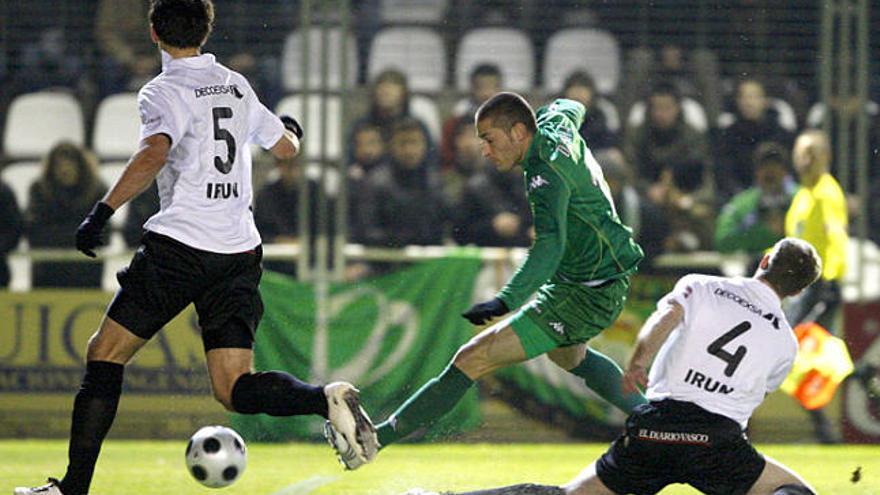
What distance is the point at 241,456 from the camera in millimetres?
7352

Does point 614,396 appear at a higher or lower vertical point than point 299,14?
lower

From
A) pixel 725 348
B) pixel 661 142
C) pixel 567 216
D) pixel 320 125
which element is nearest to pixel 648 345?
pixel 725 348

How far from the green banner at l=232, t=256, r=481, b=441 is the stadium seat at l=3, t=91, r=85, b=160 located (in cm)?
192

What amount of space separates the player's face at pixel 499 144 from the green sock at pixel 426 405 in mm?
955

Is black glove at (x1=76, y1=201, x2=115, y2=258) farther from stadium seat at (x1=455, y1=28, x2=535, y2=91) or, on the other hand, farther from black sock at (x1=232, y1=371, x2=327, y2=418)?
stadium seat at (x1=455, y1=28, x2=535, y2=91)

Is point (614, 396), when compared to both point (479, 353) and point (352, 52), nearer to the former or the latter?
point (479, 353)

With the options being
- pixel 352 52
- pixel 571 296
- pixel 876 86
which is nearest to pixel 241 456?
pixel 571 296

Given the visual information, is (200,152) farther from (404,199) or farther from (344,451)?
(404,199)

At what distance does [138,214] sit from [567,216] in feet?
17.8

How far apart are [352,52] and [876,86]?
383cm

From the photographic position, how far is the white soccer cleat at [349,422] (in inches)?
270

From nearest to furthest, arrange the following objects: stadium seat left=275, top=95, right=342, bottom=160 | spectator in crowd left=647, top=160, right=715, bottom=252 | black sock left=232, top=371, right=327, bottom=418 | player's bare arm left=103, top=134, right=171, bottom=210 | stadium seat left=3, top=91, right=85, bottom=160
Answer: player's bare arm left=103, top=134, right=171, bottom=210
black sock left=232, top=371, right=327, bottom=418
stadium seat left=275, top=95, right=342, bottom=160
spectator in crowd left=647, top=160, right=715, bottom=252
stadium seat left=3, top=91, right=85, bottom=160

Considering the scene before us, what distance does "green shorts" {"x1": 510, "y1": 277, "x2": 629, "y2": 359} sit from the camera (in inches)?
312

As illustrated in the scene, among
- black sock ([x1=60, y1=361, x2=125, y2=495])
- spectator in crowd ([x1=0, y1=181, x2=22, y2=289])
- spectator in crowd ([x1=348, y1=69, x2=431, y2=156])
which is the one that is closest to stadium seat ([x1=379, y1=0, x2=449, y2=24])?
spectator in crowd ([x1=348, y1=69, x2=431, y2=156])
